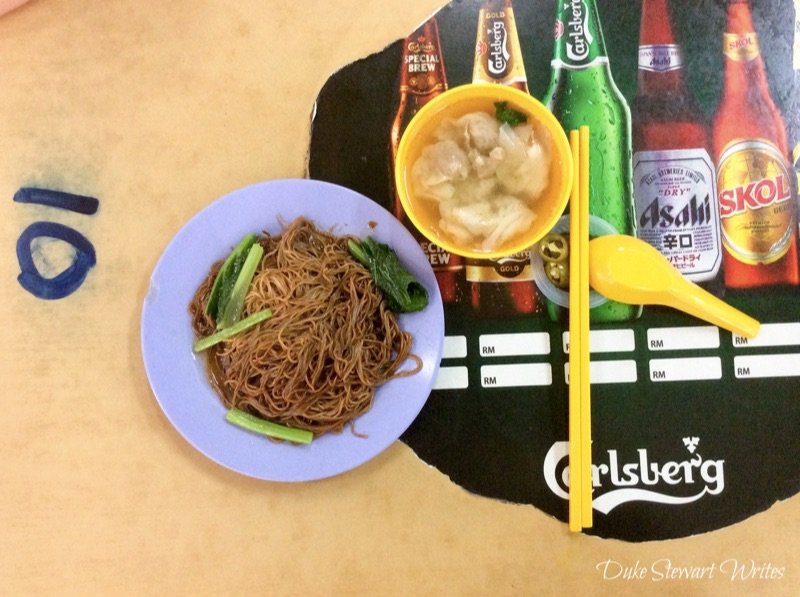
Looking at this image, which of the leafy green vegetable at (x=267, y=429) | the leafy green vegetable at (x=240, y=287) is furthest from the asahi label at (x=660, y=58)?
the leafy green vegetable at (x=267, y=429)

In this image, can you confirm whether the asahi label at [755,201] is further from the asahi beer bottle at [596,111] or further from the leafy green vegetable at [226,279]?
the leafy green vegetable at [226,279]

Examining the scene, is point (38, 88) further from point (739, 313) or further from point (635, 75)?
point (739, 313)

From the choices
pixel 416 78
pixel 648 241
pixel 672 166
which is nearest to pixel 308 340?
pixel 416 78

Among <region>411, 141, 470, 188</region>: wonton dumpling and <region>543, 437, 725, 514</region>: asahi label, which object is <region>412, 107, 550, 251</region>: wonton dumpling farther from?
<region>543, 437, 725, 514</region>: asahi label

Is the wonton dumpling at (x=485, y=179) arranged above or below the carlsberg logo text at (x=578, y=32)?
below

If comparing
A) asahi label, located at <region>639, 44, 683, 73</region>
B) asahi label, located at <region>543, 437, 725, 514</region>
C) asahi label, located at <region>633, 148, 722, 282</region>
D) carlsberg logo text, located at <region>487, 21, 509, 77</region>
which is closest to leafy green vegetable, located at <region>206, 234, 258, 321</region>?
carlsberg logo text, located at <region>487, 21, 509, 77</region>

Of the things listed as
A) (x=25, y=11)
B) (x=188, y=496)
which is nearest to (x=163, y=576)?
(x=188, y=496)

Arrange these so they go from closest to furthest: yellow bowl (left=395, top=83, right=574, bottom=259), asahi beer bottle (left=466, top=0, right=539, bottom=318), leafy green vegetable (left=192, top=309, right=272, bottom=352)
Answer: yellow bowl (left=395, top=83, right=574, bottom=259) < leafy green vegetable (left=192, top=309, right=272, bottom=352) < asahi beer bottle (left=466, top=0, right=539, bottom=318)
